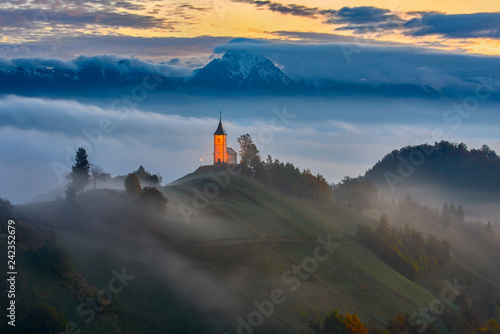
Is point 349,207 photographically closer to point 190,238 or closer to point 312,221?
point 312,221

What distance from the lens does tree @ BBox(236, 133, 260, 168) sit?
487 feet

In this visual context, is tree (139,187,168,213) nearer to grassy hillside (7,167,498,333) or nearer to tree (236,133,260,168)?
grassy hillside (7,167,498,333)

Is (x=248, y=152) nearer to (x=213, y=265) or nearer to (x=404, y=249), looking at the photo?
(x=404, y=249)

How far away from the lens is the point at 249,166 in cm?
14788

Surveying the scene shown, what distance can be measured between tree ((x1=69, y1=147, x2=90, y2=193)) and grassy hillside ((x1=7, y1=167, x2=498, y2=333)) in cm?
404

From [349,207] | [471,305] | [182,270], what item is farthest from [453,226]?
[182,270]

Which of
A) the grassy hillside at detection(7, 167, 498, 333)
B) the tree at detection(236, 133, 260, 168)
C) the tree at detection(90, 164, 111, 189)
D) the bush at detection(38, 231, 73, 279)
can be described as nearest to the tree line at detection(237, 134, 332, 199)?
the tree at detection(236, 133, 260, 168)

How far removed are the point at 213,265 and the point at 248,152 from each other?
75037 millimetres

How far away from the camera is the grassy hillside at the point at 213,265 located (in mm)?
63125

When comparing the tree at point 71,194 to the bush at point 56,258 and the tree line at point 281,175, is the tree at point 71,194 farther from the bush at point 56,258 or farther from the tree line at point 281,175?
the tree line at point 281,175

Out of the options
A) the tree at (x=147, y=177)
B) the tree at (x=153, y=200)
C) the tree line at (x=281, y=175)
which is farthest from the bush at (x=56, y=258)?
the tree line at (x=281, y=175)

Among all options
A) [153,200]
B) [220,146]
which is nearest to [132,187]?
[153,200]

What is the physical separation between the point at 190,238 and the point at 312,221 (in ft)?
138

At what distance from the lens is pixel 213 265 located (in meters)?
78.0
